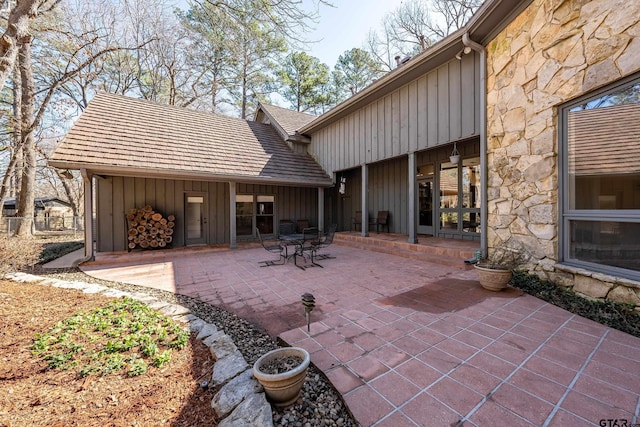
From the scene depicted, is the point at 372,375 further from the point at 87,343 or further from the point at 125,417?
the point at 87,343

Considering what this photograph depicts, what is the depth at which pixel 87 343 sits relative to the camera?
245 cm

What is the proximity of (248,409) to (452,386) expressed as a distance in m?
1.39

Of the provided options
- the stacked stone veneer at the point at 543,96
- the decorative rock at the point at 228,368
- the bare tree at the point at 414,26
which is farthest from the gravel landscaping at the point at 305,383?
the bare tree at the point at 414,26

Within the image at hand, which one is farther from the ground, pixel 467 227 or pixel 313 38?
pixel 313 38

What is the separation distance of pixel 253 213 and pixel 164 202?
2.83 meters

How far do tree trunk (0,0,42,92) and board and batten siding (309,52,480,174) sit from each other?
721 centimetres

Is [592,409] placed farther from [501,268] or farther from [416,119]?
[416,119]

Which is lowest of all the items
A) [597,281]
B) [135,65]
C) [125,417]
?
[125,417]

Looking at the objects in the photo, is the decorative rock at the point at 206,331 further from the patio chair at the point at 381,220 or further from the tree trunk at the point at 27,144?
the tree trunk at the point at 27,144

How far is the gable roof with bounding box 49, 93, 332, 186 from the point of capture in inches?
253

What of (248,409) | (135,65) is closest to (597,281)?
(248,409)

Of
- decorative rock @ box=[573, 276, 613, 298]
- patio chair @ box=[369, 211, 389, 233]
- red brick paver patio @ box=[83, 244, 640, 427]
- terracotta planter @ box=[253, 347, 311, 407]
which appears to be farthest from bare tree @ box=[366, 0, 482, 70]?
terracotta planter @ box=[253, 347, 311, 407]

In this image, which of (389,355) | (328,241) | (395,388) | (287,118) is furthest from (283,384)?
(287,118)

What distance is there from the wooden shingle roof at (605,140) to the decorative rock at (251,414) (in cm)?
434
